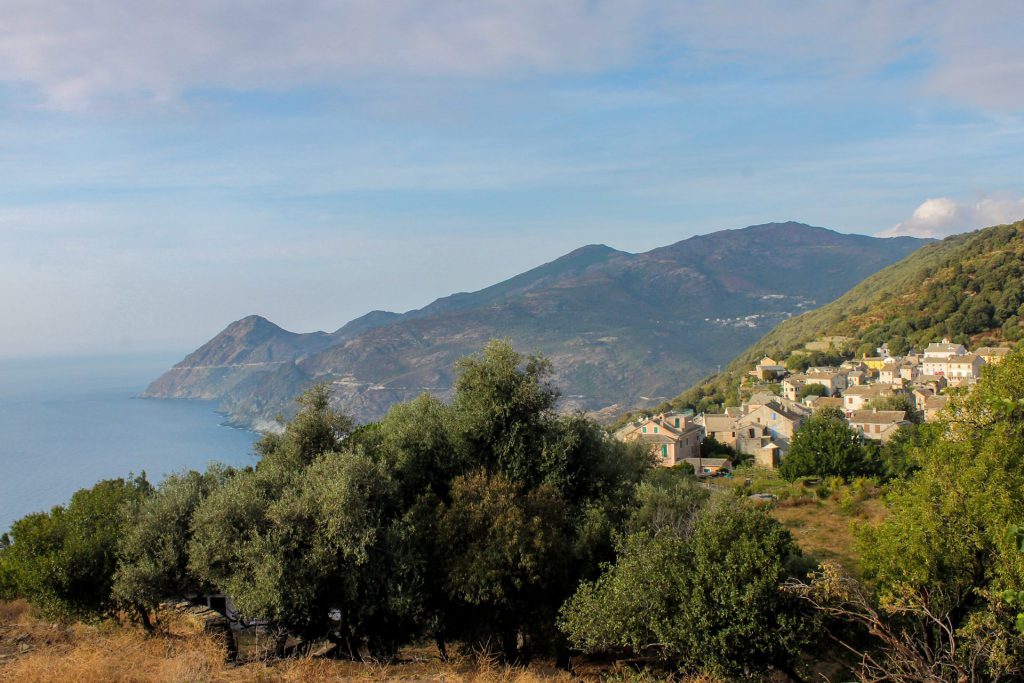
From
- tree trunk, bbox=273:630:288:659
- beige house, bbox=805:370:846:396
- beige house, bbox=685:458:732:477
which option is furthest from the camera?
beige house, bbox=805:370:846:396

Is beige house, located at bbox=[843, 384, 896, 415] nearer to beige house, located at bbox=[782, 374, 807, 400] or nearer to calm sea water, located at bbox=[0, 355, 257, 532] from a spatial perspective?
beige house, located at bbox=[782, 374, 807, 400]

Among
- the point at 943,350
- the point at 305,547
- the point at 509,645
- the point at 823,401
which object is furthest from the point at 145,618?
the point at 943,350

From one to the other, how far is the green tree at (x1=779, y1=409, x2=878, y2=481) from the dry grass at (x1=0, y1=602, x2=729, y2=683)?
31.8 meters

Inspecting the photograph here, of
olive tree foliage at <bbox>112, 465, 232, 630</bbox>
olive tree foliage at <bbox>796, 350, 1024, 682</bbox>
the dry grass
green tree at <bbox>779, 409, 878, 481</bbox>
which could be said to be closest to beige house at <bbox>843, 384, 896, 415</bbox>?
green tree at <bbox>779, 409, 878, 481</bbox>

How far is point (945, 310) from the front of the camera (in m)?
104

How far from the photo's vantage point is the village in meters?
54.0

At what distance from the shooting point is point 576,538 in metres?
15.0

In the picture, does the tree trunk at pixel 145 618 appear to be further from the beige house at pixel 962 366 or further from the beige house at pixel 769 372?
the beige house at pixel 769 372

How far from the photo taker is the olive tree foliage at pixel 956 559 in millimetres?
10984

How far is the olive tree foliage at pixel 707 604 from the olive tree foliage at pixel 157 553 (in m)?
7.79

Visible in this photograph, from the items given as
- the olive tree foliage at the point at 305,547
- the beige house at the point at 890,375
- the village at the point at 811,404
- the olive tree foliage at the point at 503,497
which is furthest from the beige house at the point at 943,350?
the olive tree foliage at the point at 305,547

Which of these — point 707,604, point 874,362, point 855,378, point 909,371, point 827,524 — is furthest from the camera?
point 874,362

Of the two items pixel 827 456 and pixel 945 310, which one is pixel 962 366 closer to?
pixel 945 310

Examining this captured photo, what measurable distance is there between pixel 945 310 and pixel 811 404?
44.4 meters
